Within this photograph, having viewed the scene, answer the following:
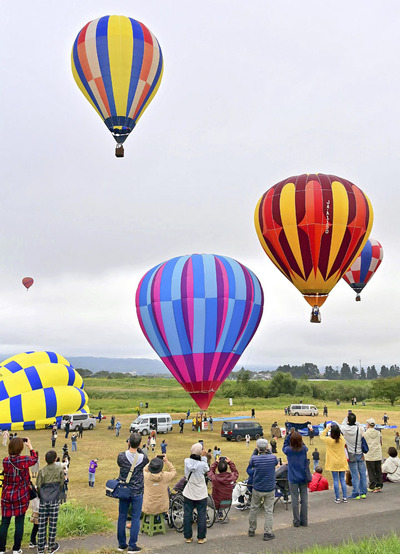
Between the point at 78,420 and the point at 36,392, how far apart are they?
368 cm

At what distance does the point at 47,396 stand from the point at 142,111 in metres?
16.8

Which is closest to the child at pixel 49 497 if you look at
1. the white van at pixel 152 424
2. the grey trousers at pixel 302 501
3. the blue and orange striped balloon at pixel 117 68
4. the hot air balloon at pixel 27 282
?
the grey trousers at pixel 302 501

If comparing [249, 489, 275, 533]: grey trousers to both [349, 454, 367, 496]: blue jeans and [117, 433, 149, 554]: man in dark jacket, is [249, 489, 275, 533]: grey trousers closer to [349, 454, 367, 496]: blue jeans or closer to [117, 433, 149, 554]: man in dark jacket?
[117, 433, 149, 554]: man in dark jacket

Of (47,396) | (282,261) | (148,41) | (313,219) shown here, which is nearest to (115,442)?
(47,396)

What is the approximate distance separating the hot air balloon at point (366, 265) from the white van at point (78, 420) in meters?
20.1

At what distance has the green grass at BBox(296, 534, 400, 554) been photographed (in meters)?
5.37

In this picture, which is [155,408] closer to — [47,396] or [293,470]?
[47,396]

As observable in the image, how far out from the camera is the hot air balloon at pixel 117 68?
21203mm

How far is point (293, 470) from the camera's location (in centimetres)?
672

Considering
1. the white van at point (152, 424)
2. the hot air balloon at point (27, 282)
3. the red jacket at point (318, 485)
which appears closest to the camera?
the red jacket at point (318, 485)

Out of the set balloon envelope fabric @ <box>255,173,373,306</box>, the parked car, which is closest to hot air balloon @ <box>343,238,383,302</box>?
balloon envelope fabric @ <box>255,173,373,306</box>

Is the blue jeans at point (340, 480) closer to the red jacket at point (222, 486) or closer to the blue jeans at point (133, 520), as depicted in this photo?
the red jacket at point (222, 486)

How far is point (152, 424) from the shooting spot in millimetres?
29359

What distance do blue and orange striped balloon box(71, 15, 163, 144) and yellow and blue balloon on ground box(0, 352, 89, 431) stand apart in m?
15.0
